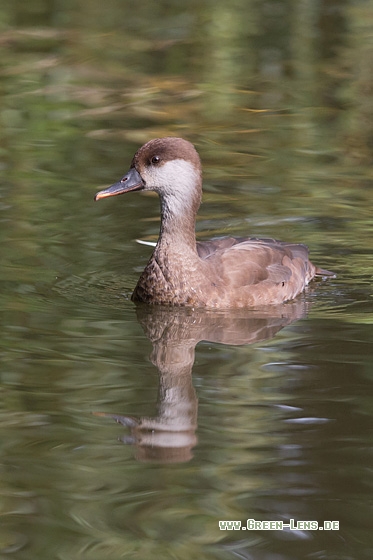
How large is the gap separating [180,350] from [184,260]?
1183mm

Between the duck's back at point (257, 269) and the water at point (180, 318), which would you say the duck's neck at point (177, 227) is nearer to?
→ the duck's back at point (257, 269)

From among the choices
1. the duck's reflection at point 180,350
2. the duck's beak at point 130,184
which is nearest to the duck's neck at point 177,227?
the duck's beak at point 130,184

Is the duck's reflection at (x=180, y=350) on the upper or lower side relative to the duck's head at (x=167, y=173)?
lower

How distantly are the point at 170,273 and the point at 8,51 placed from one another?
27.6ft

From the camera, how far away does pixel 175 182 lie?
28.9 feet

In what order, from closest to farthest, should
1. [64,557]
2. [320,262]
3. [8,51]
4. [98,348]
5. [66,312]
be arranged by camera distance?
1. [64,557]
2. [98,348]
3. [66,312]
4. [320,262]
5. [8,51]

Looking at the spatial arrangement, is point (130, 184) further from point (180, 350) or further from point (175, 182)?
point (180, 350)

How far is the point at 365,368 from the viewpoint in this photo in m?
7.16

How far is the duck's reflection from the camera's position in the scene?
20.2 ft

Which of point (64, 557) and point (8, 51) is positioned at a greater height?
point (8, 51)

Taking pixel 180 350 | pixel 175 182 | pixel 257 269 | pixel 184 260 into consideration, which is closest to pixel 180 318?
pixel 184 260

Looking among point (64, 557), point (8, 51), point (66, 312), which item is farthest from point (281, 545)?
point (8, 51)

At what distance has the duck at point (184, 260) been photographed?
8625mm

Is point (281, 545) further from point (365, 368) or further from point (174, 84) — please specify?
point (174, 84)
